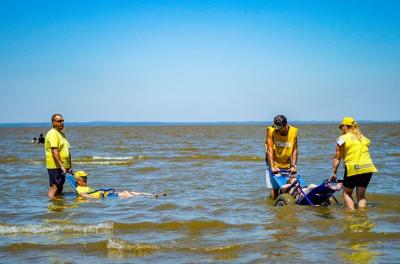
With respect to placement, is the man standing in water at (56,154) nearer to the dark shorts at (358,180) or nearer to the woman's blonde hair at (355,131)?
the dark shorts at (358,180)

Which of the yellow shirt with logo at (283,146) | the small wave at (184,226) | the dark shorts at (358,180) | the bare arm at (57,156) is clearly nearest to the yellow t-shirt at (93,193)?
the bare arm at (57,156)

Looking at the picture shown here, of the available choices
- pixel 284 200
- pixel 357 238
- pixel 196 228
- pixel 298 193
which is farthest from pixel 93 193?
pixel 357 238

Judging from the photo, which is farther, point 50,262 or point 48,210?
point 48,210

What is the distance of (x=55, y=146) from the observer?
1030cm

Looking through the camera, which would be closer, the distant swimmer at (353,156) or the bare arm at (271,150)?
the distant swimmer at (353,156)

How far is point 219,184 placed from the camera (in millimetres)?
13891

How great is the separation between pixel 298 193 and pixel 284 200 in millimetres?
324

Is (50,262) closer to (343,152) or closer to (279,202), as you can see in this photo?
(279,202)

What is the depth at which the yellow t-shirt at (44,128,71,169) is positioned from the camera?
33.8 feet

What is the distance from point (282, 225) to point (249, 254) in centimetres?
177

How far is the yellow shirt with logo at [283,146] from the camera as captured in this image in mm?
9258

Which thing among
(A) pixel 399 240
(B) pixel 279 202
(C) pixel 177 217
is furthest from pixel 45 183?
(A) pixel 399 240

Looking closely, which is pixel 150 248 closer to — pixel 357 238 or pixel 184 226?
pixel 184 226

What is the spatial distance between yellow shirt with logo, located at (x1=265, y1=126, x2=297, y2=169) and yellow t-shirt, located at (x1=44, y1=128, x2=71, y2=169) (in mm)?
4605
